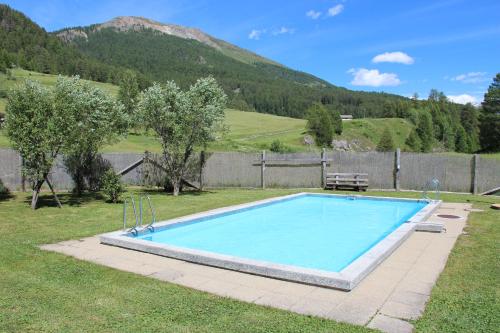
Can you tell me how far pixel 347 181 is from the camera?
58.9ft

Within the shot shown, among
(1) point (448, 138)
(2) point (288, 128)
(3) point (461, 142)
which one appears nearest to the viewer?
(2) point (288, 128)

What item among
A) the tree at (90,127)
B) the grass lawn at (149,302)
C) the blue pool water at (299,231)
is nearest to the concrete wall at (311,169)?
the tree at (90,127)

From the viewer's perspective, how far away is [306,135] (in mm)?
76562

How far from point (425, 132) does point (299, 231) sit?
92.2 m

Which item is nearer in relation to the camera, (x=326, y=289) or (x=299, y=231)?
(x=326, y=289)

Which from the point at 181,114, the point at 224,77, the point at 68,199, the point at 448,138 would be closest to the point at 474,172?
the point at 181,114

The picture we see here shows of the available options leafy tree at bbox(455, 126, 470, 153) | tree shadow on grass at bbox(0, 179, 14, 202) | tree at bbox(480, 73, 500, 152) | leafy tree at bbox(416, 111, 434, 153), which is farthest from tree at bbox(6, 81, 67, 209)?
leafy tree at bbox(455, 126, 470, 153)

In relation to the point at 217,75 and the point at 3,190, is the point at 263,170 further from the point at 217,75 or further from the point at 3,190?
the point at 217,75

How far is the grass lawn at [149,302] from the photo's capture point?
4.04m

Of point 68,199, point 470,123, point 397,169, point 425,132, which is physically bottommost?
point 68,199

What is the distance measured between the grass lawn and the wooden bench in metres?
9.93

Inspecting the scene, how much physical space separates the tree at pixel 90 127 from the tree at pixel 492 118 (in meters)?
61.2

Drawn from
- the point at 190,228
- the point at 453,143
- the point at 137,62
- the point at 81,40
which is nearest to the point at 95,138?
the point at 190,228

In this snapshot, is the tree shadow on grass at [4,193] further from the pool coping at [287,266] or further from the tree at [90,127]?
the pool coping at [287,266]
